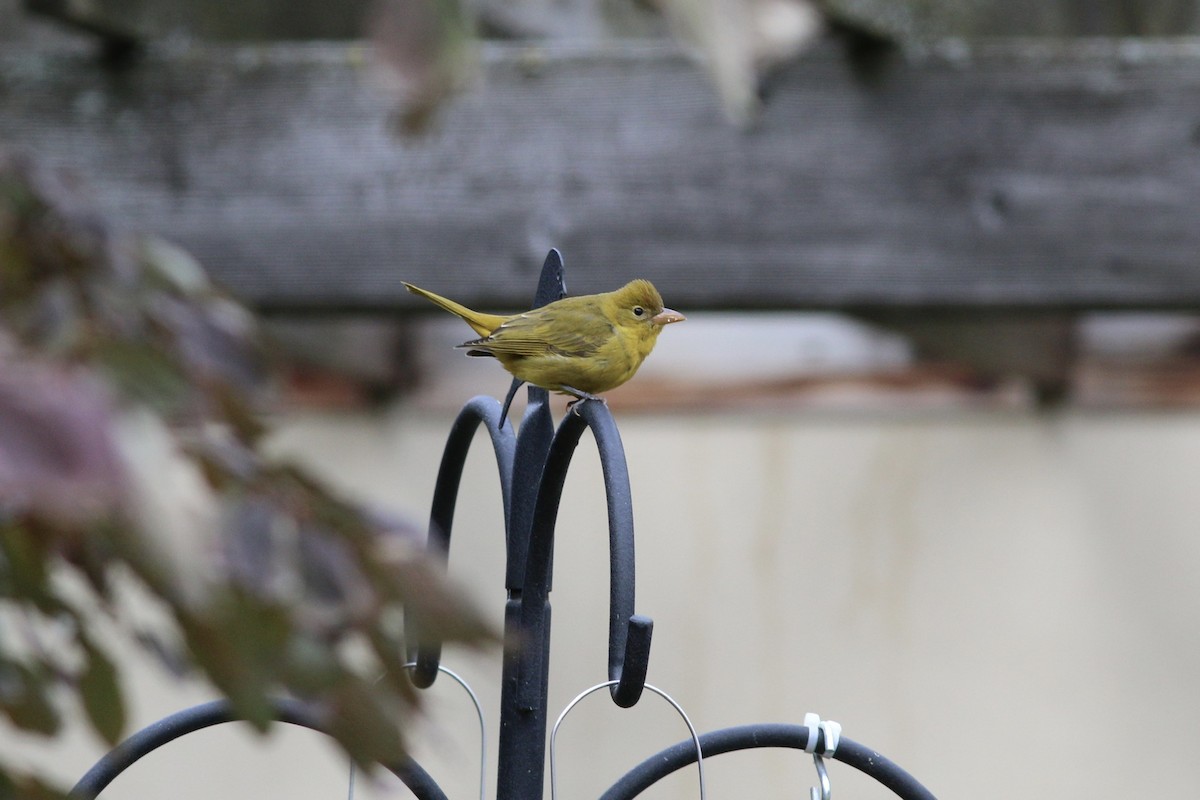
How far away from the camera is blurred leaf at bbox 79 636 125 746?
1.60 feet

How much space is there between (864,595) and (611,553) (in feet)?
4.65

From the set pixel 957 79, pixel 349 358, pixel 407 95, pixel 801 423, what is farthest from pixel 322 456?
pixel 407 95

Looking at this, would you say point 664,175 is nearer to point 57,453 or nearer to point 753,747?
point 753,747

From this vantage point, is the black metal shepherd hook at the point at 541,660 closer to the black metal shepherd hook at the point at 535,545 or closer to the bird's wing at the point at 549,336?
the black metal shepherd hook at the point at 535,545

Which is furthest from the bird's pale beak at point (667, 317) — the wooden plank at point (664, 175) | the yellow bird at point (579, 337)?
the wooden plank at point (664, 175)

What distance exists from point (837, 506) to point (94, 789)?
5.11 feet

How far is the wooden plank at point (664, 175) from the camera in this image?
1.65 m


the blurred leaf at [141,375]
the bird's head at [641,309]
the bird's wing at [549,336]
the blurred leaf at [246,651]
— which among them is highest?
the bird's head at [641,309]

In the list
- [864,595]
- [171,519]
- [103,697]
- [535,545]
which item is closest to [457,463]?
[535,545]

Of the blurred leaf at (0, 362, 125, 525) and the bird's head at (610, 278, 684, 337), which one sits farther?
the bird's head at (610, 278, 684, 337)

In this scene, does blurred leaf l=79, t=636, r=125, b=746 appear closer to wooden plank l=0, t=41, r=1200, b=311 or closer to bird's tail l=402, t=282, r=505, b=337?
bird's tail l=402, t=282, r=505, b=337

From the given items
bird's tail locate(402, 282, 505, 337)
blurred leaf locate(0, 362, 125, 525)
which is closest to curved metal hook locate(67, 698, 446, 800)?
blurred leaf locate(0, 362, 125, 525)

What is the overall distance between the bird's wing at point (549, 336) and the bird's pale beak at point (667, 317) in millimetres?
92

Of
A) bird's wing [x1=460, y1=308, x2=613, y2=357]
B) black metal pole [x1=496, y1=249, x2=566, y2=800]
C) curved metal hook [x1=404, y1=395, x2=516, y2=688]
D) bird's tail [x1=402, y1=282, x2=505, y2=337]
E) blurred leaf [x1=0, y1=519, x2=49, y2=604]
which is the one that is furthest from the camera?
bird's tail [x1=402, y1=282, x2=505, y2=337]
